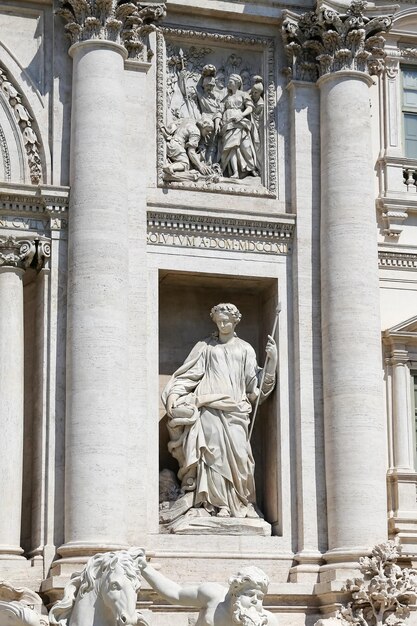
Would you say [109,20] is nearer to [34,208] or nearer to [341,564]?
[34,208]

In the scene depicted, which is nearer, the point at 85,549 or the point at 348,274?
the point at 85,549

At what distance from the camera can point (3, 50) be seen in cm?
2394

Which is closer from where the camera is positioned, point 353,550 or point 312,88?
point 353,550

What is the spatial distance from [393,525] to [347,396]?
2293 millimetres

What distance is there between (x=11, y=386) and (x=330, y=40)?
7.60 meters

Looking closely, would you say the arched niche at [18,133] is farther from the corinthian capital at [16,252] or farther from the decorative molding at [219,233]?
the decorative molding at [219,233]

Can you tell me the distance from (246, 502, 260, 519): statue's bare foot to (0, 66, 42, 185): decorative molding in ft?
19.3

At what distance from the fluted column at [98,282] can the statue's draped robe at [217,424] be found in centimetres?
131

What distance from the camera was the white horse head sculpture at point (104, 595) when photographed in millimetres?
17609

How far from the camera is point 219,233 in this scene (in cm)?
2431

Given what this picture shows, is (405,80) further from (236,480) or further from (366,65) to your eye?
(236,480)

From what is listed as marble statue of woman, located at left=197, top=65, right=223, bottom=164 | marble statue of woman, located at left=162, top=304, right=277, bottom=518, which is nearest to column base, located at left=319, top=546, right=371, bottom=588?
marble statue of woman, located at left=162, top=304, right=277, bottom=518

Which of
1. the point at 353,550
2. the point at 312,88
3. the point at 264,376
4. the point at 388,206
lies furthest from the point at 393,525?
the point at 312,88

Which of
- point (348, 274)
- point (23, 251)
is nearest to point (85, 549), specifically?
point (23, 251)
